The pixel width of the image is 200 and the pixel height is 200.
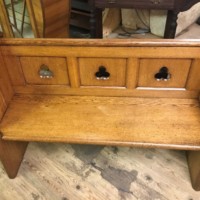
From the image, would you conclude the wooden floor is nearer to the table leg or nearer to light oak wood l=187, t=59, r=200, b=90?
light oak wood l=187, t=59, r=200, b=90

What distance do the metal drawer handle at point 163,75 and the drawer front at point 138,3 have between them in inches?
21.7

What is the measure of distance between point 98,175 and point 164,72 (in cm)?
62

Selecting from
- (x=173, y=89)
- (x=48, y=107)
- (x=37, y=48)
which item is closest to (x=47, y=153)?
(x=48, y=107)

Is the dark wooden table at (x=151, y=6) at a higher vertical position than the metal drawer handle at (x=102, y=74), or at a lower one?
higher

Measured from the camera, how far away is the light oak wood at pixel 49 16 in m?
1.15

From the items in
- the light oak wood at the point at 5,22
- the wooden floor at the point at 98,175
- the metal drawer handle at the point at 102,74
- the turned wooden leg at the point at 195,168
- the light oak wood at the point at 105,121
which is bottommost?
the wooden floor at the point at 98,175

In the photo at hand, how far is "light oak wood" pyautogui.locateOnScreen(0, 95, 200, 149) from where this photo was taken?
37.2 inches

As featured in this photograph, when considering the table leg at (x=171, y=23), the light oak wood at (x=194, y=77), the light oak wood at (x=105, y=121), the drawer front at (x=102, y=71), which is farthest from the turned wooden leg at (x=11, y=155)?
the table leg at (x=171, y=23)

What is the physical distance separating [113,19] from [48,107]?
1015 mm

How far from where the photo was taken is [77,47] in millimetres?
955

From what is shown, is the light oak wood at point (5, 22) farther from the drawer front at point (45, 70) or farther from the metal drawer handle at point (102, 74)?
the metal drawer handle at point (102, 74)

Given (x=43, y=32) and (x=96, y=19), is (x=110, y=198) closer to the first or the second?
(x=43, y=32)

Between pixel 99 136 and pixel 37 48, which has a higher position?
pixel 37 48

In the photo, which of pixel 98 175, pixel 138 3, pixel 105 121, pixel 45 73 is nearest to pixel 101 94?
pixel 105 121
